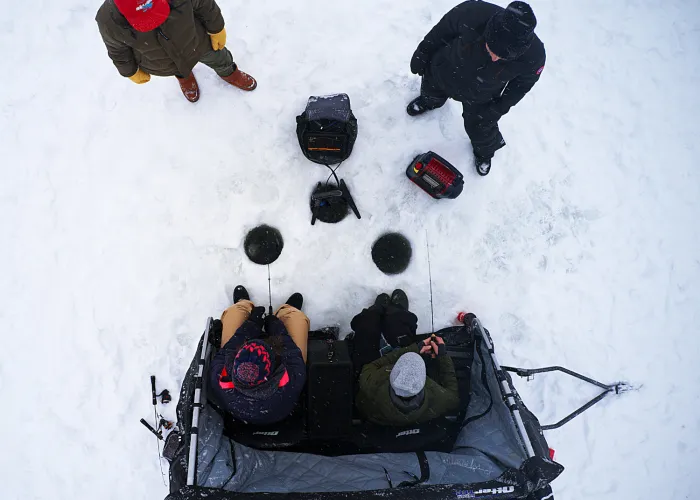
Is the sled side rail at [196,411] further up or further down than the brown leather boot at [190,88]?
further down

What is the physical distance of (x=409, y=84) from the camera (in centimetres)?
496

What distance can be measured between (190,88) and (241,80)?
539 millimetres

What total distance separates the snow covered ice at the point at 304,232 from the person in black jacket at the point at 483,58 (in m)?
1.06

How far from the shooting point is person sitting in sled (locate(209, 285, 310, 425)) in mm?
3133

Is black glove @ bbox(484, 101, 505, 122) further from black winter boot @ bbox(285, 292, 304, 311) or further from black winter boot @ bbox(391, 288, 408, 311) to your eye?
black winter boot @ bbox(285, 292, 304, 311)

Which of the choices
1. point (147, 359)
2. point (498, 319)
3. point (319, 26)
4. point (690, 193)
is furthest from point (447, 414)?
point (319, 26)

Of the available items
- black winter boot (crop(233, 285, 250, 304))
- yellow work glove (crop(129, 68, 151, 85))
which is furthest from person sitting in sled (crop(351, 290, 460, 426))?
yellow work glove (crop(129, 68, 151, 85))

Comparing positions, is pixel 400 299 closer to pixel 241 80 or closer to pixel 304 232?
pixel 304 232

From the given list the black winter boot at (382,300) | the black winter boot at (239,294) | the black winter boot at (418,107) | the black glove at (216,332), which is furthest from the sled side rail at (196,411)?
the black winter boot at (418,107)

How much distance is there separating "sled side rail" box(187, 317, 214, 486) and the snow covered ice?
991 mm

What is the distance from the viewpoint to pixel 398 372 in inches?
131

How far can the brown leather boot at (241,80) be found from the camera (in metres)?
4.55

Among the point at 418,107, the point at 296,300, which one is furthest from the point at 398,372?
the point at 418,107

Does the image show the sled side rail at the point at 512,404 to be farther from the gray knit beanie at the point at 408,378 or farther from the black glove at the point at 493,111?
the black glove at the point at 493,111
